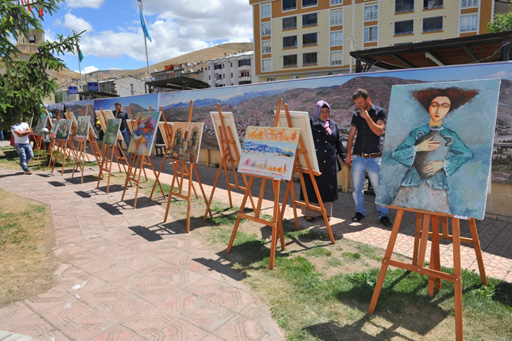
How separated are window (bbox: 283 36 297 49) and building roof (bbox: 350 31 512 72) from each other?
3680 centimetres

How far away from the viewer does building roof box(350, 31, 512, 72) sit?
21.6ft

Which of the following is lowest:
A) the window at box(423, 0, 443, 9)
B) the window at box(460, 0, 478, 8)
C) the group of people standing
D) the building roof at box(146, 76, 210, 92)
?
the group of people standing

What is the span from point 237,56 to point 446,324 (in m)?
81.5

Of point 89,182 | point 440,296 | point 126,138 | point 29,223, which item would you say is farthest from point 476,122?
point 126,138

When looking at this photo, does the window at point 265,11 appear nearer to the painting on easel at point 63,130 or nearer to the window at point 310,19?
the window at point 310,19

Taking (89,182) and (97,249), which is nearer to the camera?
(97,249)

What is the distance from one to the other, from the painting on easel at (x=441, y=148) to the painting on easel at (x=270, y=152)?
120 centimetres

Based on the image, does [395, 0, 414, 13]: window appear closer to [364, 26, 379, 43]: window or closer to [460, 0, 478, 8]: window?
[364, 26, 379, 43]: window

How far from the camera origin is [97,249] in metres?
4.74

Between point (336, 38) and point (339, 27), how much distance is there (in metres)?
1.34

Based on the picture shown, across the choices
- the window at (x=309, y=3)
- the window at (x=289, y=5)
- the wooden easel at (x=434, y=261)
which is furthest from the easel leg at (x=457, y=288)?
the window at (x=289, y=5)

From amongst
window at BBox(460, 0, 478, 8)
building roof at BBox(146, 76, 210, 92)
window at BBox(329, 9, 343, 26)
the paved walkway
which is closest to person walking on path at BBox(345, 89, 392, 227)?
the paved walkway

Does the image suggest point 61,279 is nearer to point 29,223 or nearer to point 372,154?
point 29,223

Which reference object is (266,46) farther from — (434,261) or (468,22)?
(434,261)
